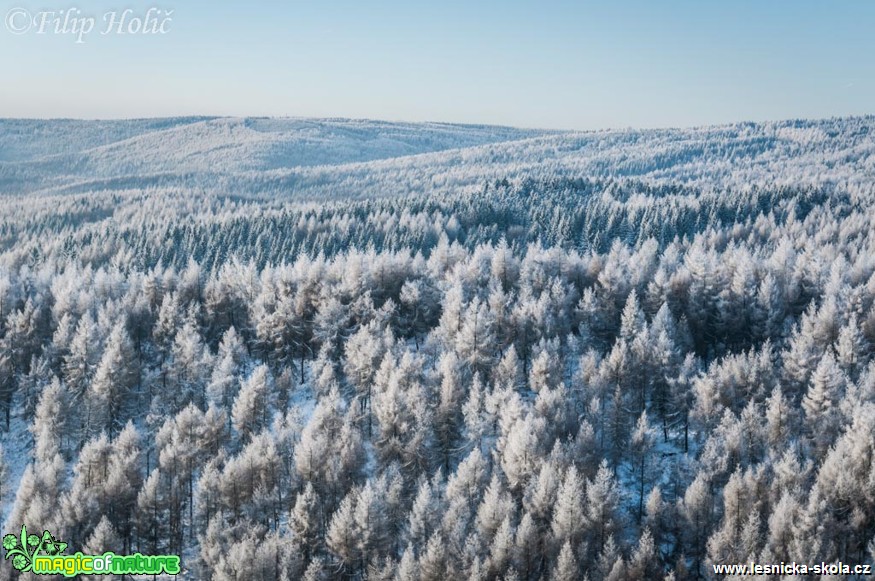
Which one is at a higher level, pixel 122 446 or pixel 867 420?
pixel 867 420

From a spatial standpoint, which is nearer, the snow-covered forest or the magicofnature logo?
the magicofnature logo

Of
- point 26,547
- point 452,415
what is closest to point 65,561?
point 26,547

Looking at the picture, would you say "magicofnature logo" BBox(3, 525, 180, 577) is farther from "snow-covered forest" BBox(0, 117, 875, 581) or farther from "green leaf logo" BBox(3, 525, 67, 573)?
"snow-covered forest" BBox(0, 117, 875, 581)

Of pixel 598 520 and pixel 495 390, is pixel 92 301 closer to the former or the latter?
pixel 495 390

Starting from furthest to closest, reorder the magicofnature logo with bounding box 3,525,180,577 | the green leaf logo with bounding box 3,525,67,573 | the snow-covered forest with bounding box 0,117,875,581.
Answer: the snow-covered forest with bounding box 0,117,875,581 < the green leaf logo with bounding box 3,525,67,573 < the magicofnature logo with bounding box 3,525,180,577

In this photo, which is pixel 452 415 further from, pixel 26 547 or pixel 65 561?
pixel 26 547

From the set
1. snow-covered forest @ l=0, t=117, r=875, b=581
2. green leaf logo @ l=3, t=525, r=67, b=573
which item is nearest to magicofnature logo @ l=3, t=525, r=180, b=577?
green leaf logo @ l=3, t=525, r=67, b=573

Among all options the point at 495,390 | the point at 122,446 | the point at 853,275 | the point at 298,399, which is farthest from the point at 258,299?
the point at 853,275

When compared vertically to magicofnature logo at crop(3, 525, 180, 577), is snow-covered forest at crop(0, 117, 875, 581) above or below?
above
